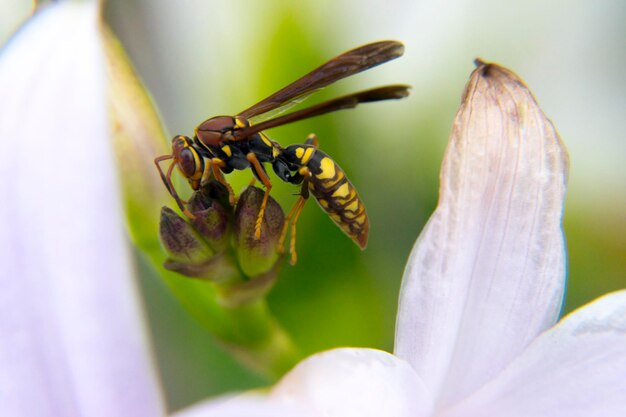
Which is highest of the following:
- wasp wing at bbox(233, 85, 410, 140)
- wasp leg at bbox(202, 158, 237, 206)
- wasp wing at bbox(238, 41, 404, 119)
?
wasp wing at bbox(238, 41, 404, 119)

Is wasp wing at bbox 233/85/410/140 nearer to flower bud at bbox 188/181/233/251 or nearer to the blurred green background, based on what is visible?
flower bud at bbox 188/181/233/251

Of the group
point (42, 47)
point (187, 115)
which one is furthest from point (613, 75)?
point (42, 47)

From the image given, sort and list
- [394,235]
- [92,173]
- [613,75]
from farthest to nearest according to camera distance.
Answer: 1. [613,75]
2. [394,235]
3. [92,173]

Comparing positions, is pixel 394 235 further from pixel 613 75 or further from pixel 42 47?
pixel 42 47

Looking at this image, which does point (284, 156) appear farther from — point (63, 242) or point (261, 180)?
point (63, 242)

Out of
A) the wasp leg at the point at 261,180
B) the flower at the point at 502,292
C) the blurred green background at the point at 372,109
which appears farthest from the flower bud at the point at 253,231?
the blurred green background at the point at 372,109

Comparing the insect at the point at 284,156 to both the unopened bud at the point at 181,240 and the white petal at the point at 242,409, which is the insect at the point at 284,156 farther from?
the white petal at the point at 242,409

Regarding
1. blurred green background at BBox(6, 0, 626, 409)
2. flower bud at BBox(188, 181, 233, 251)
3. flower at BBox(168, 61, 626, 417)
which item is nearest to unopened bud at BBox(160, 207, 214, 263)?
flower bud at BBox(188, 181, 233, 251)

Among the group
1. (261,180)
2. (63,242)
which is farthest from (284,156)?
(63,242)
